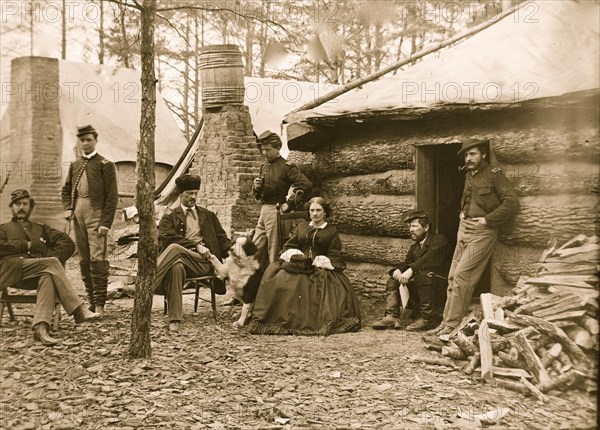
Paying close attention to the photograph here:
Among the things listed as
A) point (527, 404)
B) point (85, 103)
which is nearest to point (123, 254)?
point (85, 103)

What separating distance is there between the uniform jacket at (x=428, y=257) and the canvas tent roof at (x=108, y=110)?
348 centimetres

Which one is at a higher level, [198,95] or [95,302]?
[198,95]

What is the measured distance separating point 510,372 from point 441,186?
3381 mm

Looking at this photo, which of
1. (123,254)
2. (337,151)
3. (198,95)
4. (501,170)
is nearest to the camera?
(501,170)

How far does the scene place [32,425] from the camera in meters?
4.34

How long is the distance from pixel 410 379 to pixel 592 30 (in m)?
3.63

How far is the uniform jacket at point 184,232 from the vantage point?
7223 mm

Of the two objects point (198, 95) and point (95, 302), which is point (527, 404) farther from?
point (198, 95)

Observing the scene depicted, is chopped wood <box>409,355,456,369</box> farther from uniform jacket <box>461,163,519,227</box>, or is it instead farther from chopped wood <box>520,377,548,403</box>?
uniform jacket <box>461,163,519,227</box>

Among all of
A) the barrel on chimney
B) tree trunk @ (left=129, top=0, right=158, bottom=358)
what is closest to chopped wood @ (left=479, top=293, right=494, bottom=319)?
tree trunk @ (left=129, top=0, right=158, bottom=358)

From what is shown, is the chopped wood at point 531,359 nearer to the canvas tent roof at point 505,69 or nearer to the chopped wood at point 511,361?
the chopped wood at point 511,361

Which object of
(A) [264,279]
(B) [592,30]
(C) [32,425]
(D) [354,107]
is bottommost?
(C) [32,425]

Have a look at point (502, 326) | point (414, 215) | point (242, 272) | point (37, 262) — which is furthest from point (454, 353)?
point (37, 262)

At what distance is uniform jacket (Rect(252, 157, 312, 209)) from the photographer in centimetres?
772
